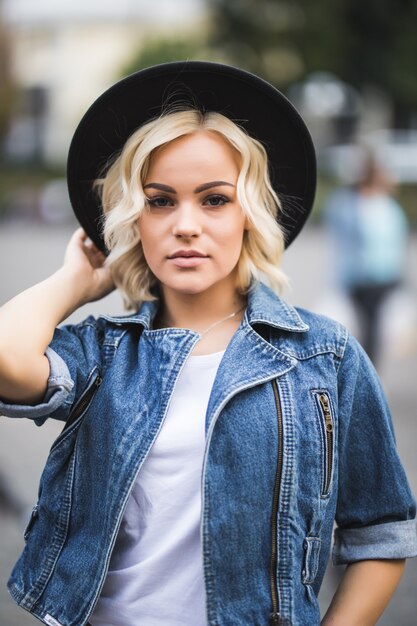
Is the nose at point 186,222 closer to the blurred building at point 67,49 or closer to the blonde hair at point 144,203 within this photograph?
the blonde hair at point 144,203

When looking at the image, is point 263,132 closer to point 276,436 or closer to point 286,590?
point 276,436

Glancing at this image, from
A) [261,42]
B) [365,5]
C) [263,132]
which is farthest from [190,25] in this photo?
[263,132]

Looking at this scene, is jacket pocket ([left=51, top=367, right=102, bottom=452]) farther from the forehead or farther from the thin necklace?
the forehead

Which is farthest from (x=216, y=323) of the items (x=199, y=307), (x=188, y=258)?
(x=188, y=258)

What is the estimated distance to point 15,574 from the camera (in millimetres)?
2057

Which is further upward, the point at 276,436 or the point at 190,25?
the point at 190,25

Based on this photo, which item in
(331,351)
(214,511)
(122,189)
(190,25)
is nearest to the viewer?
(214,511)

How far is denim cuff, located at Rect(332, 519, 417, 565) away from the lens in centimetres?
203

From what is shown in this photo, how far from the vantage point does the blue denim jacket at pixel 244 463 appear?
1862 millimetres

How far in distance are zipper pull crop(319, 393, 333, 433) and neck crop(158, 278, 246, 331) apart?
36 cm

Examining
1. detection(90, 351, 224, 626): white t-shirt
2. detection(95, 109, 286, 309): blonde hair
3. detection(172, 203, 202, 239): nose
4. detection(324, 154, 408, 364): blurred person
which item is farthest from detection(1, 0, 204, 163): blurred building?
detection(90, 351, 224, 626): white t-shirt

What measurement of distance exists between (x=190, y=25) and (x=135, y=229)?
41.9 m

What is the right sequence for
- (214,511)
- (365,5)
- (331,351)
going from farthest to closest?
1. (365,5)
2. (331,351)
3. (214,511)

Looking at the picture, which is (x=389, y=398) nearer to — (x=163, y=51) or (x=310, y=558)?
(x=310, y=558)
